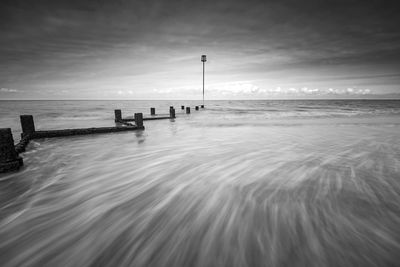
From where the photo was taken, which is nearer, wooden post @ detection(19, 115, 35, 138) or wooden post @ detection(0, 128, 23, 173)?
wooden post @ detection(0, 128, 23, 173)

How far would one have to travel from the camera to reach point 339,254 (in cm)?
207

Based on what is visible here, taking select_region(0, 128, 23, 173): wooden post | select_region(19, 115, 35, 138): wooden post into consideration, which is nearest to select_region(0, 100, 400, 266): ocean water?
select_region(0, 128, 23, 173): wooden post

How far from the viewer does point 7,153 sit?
435 cm

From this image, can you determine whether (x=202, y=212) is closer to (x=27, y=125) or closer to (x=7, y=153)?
(x=7, y=153)

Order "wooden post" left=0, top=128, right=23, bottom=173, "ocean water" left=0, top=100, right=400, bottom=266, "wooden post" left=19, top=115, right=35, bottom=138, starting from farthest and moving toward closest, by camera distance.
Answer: "wooden post" left=19, top=115, right=35, bottom=138 < "wooden post" left=0, top=128, right=23, bottom=173 < "ocean water" left=0, top=100, right=400, bottom=266

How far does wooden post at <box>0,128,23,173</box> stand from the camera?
4062 mm

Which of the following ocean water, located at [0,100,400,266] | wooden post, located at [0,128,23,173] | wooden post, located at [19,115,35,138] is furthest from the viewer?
wooden post, located at [19,115,35,138]

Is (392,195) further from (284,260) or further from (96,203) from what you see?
(96,203)

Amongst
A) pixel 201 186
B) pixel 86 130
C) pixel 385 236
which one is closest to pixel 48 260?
pixel 201 186

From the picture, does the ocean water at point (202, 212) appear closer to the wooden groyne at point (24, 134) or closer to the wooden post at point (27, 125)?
the wooden groyne at point (24, 134)

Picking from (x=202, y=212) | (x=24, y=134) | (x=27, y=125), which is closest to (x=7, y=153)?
(x=202, y=212)

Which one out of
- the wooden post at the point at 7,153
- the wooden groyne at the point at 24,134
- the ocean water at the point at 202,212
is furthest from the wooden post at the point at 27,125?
the wooden post at the point at 7,153

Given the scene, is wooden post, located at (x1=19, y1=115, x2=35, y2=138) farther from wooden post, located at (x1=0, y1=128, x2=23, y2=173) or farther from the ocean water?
wooden post, located at (x1=0, y1=128, x2=23, y2=173)

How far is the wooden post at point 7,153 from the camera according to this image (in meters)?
4.06
